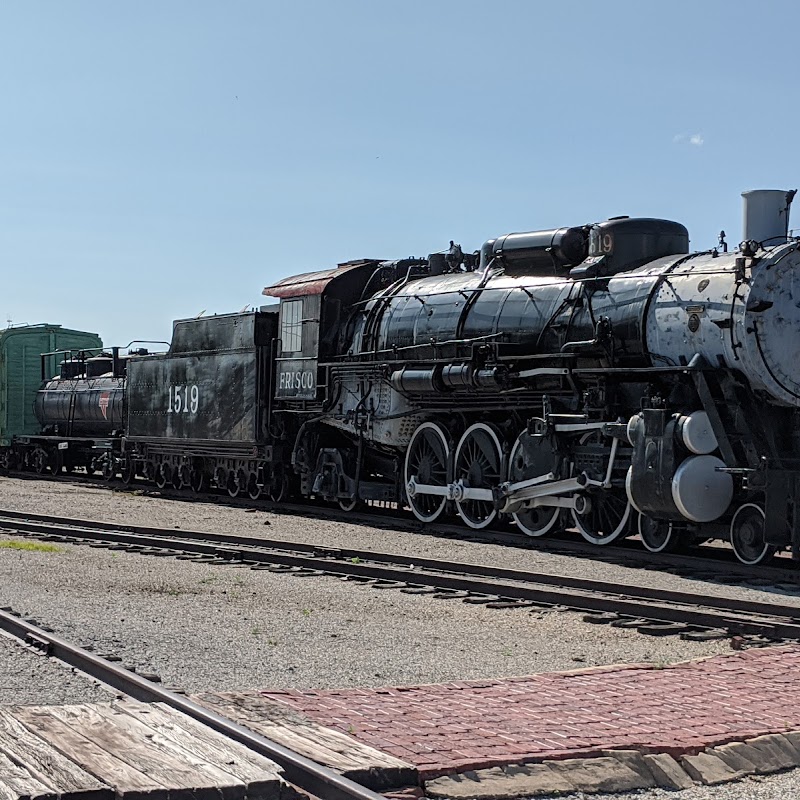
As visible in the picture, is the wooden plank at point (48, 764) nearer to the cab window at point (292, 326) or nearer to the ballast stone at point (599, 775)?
the ballast stone at point (599, 775)

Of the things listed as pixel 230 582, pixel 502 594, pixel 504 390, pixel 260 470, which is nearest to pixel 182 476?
pixel 260 470

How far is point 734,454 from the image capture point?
11289mm

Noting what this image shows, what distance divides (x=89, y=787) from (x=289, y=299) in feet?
49.7

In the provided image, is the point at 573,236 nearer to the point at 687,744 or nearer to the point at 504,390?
the point at 504,390

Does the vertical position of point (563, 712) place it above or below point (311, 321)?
below

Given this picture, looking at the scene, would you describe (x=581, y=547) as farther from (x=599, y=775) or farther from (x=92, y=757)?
(x=92, y=757)

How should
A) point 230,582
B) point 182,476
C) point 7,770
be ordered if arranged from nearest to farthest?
1. point 7,770
2. point 230,582
3. point 182,476

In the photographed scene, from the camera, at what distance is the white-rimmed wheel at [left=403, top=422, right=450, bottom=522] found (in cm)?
1542

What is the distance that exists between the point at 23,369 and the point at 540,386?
69.0 feet

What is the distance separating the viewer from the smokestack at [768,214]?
1215cm

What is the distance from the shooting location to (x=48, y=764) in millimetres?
3877

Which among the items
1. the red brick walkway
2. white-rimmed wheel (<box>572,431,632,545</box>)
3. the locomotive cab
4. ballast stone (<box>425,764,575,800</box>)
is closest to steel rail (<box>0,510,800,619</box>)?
the red brick walkway

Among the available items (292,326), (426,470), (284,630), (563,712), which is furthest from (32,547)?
(563,712)

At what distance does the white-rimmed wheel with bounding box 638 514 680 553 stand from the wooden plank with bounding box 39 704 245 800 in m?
8.50
